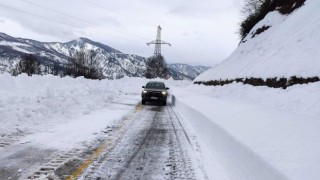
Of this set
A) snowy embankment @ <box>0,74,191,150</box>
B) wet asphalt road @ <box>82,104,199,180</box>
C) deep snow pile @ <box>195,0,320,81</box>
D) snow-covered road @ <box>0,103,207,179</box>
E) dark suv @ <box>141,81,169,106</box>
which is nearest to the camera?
snow-covered road @ <box>0,103,207,179</box>

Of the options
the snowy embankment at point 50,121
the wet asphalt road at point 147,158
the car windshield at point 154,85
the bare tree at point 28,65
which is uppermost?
the bare tree at point 28,65

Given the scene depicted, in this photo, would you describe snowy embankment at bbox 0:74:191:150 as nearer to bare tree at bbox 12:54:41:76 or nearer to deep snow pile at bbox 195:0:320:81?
deep snow pile at bbox 195:0:320:81

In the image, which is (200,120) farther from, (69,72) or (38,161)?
(69,72)

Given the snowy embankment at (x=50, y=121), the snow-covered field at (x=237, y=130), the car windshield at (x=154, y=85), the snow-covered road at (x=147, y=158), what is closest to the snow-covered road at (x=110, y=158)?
the snow-covered road at (x=147, y=158)

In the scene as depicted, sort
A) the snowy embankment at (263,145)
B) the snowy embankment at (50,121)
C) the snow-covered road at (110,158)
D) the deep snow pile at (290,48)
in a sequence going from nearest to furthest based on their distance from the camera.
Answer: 1. the snowy embankment at (263,145)
2. the snow-covered road at (110,158)
3. the snowy embankment at (50,121)
4. the deep snow pile at (290,48)

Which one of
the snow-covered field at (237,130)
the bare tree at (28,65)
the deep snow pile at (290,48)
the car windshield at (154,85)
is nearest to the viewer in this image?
the snow-covered field at (237,130)

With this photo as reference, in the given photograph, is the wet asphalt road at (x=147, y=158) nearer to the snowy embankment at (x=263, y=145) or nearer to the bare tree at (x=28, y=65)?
the snowy embankment at (x=263, y=145)

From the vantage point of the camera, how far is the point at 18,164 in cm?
749

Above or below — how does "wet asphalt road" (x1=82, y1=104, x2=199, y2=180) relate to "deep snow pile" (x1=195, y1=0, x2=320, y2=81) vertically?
below

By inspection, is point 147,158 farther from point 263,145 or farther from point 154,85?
point 154,85

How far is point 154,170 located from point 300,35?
1903 cm

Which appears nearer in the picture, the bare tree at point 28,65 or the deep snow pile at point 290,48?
the deep snow pile at point 290,48

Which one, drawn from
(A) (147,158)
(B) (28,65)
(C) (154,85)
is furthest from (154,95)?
(B) (28,65)

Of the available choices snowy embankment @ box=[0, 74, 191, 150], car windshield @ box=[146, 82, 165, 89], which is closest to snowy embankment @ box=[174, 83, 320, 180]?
snowy embankment @ box=[0, 74, 191, 150]
